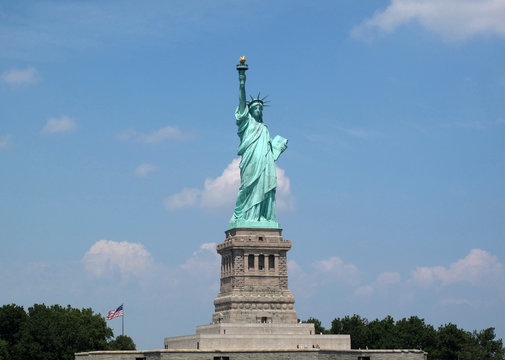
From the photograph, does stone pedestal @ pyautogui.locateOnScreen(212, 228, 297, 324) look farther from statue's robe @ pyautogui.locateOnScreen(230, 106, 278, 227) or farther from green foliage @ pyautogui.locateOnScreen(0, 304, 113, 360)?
green foliage @ pyautogui.locateOnScreen(0, 304, 113, 360)

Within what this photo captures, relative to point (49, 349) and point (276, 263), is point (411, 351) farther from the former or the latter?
point (49, 349)

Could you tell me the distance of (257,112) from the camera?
85250 mm

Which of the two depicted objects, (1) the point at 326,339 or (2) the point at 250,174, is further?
(2) the point at 250,174

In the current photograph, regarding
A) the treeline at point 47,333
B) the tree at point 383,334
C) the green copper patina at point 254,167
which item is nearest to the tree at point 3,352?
the treeline at point 47,333

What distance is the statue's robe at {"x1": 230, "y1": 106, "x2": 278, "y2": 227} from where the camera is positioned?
8375 cm

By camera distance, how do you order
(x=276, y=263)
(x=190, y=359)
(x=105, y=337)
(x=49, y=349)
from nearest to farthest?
(x=190, y=359) → (x=276, y=263) → (x=49, y=349) → (x=105, y=337)

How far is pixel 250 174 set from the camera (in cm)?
8438

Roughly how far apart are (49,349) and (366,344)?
1198 inches

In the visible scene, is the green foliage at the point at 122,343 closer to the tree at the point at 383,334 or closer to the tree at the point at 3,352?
the tree at the point at 3,352

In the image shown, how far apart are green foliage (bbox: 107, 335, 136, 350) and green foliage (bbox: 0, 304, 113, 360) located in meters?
8.31

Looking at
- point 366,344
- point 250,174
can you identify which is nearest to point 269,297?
point 250,174

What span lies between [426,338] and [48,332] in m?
35.6

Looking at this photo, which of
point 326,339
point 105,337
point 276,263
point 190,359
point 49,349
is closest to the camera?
point 190,359

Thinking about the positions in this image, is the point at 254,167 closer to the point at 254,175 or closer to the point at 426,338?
the point at 254,175
